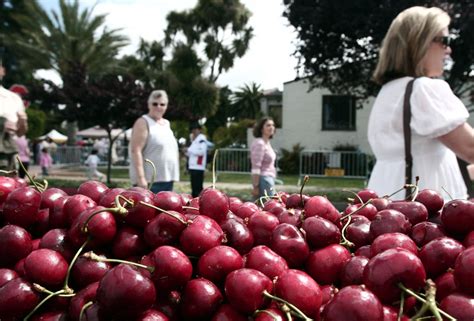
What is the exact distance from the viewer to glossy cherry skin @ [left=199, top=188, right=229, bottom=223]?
1.19m

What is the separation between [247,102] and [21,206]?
39.4 metres

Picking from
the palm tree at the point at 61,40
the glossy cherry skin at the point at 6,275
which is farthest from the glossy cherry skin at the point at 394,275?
the palm tree at the point at 61,40

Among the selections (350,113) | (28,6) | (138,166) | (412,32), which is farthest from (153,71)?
(412,32)

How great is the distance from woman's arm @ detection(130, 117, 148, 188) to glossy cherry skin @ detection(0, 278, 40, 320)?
4241 millimetres

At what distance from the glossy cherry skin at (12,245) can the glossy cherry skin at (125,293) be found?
324mm

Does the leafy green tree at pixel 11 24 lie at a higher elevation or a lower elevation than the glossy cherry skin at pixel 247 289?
higher

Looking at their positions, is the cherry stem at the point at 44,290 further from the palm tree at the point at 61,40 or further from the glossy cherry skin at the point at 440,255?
the palm tree at the point at 61,40

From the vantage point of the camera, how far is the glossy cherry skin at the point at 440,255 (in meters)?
0.98

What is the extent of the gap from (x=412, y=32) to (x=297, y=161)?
1826cm

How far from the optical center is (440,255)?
0.99 meters

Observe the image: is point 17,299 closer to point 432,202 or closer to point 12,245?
point 12,245

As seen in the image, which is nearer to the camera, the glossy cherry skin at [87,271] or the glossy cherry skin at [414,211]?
the glossy cherry skin at [87,271]

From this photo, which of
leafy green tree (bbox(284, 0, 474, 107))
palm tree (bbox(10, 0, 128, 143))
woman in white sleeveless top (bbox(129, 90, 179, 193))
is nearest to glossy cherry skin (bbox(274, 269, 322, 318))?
woman in white sleeveless top (bbox(129, 90, 179, 193))

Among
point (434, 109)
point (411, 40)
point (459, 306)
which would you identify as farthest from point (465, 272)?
point (411, 40)
